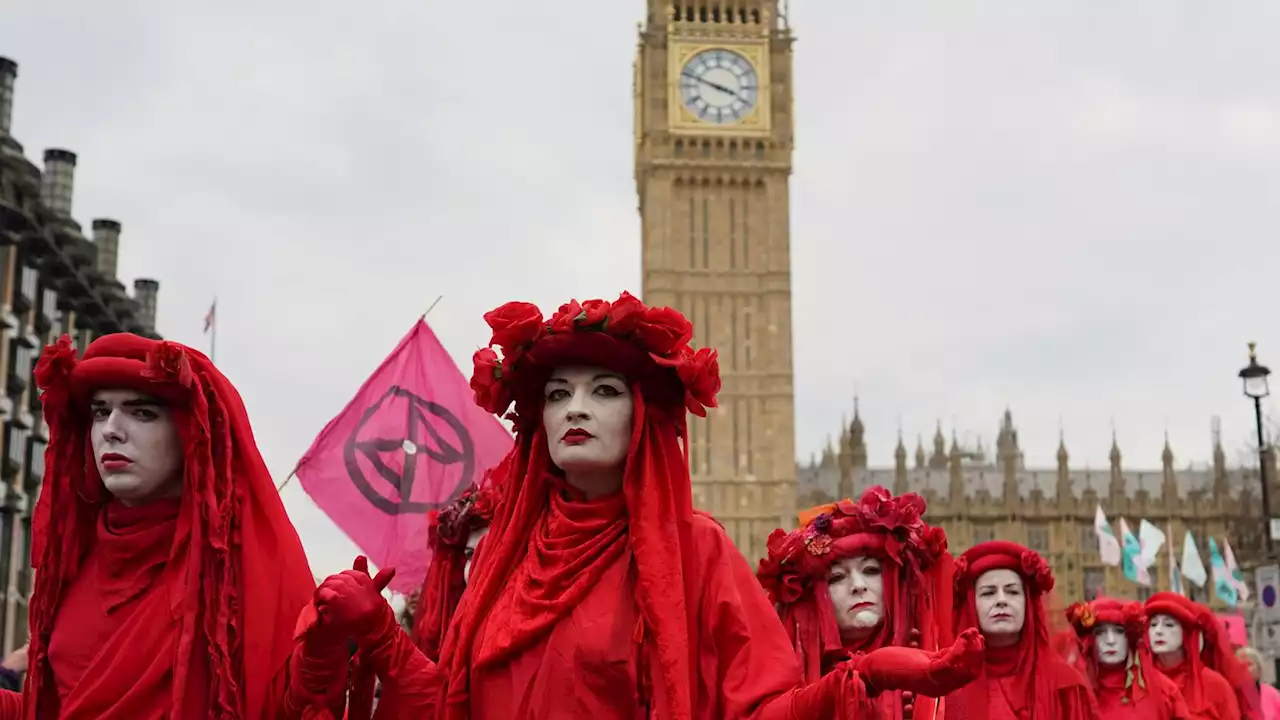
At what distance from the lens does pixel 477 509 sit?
590cm

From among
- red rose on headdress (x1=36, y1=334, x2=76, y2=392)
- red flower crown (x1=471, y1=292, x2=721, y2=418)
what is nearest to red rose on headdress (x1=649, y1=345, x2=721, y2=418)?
red flower crown (x1=471, y1=292, x2=721, y2=418)

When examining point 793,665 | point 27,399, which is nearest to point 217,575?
point 793,665

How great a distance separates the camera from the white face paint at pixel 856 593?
16.3ft

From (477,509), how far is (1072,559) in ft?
165

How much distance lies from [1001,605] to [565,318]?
299 cm

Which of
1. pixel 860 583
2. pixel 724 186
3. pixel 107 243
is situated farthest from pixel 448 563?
pixel 724 186

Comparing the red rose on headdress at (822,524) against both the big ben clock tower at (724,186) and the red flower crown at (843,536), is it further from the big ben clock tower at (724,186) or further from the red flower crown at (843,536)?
the big ben clock tower at (724,186)

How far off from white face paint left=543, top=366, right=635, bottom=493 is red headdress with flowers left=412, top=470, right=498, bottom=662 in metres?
2.36

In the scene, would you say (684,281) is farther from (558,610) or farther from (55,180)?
(558,610)

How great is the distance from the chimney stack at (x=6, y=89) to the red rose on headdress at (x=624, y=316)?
1016 inches

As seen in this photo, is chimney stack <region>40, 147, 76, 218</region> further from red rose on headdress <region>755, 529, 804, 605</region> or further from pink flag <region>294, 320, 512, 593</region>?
red rose on headdress <region>755, 529, 804, 605</region>

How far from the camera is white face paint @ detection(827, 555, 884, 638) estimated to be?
4980 millimetres

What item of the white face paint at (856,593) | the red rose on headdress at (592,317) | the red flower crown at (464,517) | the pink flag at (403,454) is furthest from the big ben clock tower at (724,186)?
the red rose on headdress at (592,317)

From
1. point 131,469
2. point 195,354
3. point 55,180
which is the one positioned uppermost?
point 55,180
